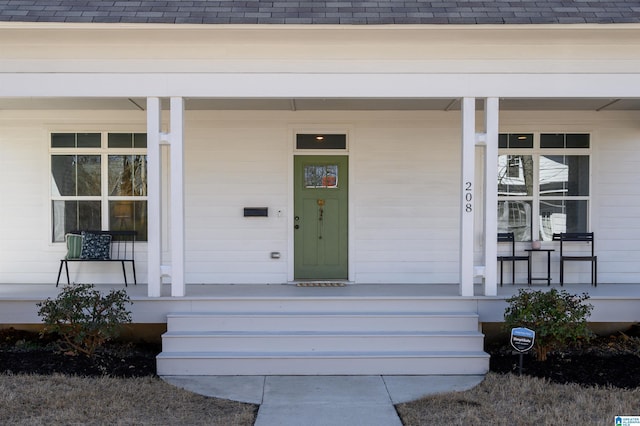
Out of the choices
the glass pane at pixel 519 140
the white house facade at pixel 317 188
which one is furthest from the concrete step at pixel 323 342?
Result: the glass pane at pixel 519 140

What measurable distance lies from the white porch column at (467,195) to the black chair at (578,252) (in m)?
1.99

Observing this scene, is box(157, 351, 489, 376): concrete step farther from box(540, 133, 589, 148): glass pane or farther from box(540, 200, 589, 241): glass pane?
box(540, 133, 589, 148): glass pane

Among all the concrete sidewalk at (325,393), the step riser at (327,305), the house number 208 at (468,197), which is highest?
the house number 208 at (468,197)

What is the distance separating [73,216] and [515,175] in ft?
21.0

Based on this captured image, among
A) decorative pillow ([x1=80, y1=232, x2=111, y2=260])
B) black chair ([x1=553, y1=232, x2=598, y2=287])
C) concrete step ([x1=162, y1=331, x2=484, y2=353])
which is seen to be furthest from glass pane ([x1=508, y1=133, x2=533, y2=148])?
decorative pillow ([x1=80, y1=232, x2=111, y2=260])

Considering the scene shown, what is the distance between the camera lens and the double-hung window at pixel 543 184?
8.29 metres

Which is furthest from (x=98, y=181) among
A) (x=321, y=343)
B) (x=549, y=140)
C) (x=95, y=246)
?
(x=549, y=140)

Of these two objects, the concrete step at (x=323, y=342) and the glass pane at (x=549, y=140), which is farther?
the glass pane at (x=549, y=140)

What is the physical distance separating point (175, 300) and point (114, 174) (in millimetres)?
2627

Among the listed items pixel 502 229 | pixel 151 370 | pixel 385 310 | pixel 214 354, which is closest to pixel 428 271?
pixel 502 229

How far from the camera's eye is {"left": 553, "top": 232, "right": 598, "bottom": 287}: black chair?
306 inches

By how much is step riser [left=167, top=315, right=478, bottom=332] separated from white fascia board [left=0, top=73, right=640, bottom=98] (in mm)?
2530

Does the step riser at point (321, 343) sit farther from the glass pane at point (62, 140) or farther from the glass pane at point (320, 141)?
the glass pane at point (62, 140)

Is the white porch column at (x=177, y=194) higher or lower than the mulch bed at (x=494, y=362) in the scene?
higher
